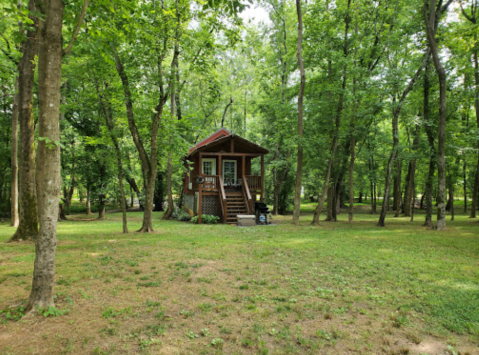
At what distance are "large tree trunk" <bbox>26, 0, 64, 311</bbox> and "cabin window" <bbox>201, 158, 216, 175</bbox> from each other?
15533 millimetres

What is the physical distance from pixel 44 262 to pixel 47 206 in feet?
2.52

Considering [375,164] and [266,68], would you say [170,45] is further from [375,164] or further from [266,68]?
[375,164]

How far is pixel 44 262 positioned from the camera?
3676 millimetres

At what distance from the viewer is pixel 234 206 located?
16344 millimetres

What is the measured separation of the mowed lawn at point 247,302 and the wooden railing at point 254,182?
968cm

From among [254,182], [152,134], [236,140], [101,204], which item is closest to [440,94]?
[254,182]

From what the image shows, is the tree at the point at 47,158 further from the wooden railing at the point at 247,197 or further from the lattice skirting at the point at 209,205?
the lattice skirting at the point at 209,205

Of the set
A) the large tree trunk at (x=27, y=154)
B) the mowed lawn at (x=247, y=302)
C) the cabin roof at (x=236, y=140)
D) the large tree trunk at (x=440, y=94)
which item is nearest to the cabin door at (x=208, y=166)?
the cabin roof at (x=236, y=140)

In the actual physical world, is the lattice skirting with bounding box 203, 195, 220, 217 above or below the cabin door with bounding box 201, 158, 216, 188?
below

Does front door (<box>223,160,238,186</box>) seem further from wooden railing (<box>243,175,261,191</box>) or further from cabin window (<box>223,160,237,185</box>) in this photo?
wooden railing (<box>243,175,261,191</box>)

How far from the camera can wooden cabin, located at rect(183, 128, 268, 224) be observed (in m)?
16.2

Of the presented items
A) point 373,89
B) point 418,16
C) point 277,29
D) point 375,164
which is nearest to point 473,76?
point 418,16

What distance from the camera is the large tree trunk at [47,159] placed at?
11.9 ft

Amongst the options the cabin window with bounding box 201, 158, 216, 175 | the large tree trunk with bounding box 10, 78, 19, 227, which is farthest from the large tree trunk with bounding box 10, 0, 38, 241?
the cabin window with bounding box 201, 158, 216, 175
